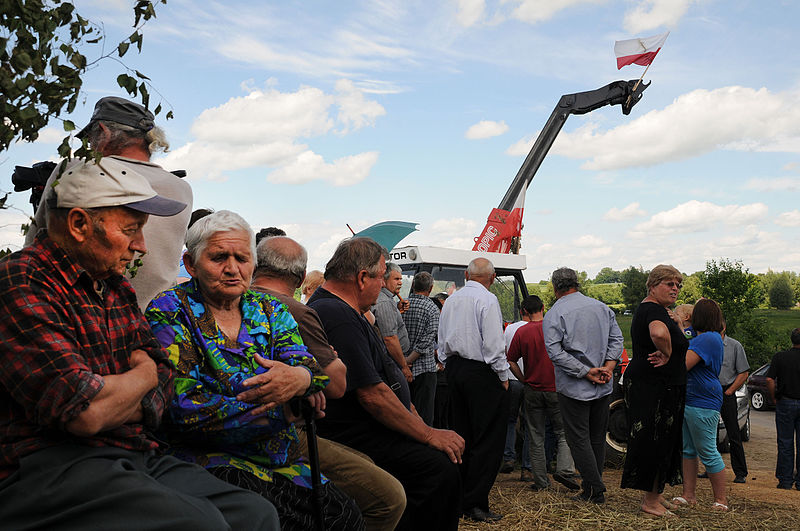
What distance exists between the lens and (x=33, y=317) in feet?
6.37

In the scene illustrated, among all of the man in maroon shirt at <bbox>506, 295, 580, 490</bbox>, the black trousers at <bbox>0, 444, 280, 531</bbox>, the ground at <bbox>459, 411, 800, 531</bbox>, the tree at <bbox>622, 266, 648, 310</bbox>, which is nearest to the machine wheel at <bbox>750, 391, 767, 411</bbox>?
the ground at <bbox>459, 411, 800, 531</bbox>

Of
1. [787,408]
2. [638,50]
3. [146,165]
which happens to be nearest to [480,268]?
[146,165]

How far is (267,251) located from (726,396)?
24.3 ft

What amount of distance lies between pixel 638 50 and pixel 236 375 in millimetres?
13328

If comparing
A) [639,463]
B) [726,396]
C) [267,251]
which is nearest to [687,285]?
[726,396]

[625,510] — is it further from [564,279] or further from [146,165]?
[146,165]

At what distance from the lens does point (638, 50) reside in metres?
14.1

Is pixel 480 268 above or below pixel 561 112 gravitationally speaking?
below

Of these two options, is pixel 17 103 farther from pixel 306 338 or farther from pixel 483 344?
pixel 483 344

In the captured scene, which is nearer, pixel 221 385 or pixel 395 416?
pixel 221 385

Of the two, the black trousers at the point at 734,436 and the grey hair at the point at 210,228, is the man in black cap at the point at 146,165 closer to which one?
the grey hair at the point at 210,228

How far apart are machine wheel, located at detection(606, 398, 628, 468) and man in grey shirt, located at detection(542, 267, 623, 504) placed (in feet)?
8.04

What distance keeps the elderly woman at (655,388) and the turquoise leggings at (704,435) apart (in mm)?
570

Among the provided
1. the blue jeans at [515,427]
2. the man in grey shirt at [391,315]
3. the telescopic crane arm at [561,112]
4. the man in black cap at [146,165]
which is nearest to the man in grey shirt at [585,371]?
the man in grey shirt at [391,315]
